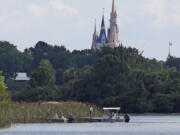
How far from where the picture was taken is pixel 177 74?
12975cm

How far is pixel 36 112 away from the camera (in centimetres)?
7988

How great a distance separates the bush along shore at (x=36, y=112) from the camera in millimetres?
73500

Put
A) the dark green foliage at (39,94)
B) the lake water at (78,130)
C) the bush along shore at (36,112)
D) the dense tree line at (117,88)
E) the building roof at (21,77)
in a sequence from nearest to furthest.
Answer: the lake water at (78,130) → the bush along shore at (36,112) → the dense tree line at (117,88) → the dark green foliage at (39,94) → the building roof at (21,77)

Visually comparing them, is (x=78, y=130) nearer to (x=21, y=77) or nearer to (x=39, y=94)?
(x=39, y=94)

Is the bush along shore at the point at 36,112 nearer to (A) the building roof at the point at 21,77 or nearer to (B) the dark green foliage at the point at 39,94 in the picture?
(B) the dark green foliage at the point at 39,94

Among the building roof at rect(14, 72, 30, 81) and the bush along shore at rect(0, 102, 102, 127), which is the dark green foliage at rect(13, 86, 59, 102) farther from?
the building roof at rect(14, 72, 30, 81)

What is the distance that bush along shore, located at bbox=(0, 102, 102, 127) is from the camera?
7350 cm

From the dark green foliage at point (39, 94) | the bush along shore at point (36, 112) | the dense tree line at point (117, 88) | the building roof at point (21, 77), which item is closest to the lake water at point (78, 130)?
the bush along shore at point (36, 112)

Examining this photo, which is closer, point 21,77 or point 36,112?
point 36,112

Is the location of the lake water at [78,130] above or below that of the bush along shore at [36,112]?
below

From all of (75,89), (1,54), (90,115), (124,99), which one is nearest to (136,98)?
(124,99)

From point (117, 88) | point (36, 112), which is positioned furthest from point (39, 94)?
point (36, 112)

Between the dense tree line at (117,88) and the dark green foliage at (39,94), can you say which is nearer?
the dense tree line at (117,88)

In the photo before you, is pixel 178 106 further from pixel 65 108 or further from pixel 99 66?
pixel 65 108
